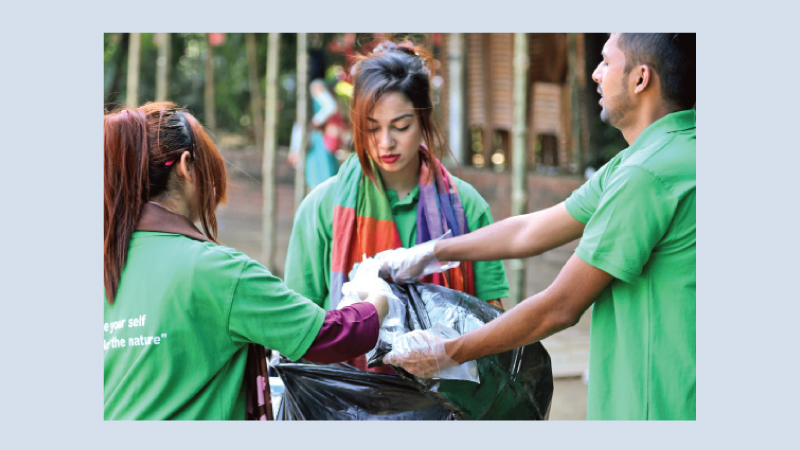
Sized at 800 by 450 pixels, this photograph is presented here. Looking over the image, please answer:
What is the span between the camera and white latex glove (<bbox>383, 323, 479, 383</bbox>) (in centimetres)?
195

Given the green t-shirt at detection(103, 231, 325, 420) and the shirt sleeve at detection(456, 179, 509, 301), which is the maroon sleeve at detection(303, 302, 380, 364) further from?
the shirt sleeve at detection(456, 179, 509, 301)

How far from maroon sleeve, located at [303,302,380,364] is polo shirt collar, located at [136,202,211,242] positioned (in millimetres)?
368

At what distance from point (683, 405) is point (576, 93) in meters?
6.83

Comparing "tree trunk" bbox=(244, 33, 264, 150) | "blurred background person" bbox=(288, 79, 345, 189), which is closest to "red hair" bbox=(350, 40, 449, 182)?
"blurred background person" bbox=(288, 79, 345, 189)

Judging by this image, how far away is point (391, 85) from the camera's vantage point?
231 centimetres

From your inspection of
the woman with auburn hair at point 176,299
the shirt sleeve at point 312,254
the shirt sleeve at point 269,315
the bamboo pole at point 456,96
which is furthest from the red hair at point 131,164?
the bamboo pole at point 456,96

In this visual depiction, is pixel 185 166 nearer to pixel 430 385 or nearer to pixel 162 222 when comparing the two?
pixel 162 222

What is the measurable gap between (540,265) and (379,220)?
508cm

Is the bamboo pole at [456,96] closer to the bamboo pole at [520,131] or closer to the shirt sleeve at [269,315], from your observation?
the bamboo pole at [520,131]

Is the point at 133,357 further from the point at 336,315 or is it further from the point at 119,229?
the point at 336,315

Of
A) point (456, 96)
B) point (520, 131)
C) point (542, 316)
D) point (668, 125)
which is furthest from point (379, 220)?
point (456, 96)

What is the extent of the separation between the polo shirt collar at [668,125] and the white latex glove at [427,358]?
0.75m

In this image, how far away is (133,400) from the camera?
1595mm

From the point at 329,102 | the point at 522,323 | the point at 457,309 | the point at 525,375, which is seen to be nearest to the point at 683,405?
the point at 522,323
